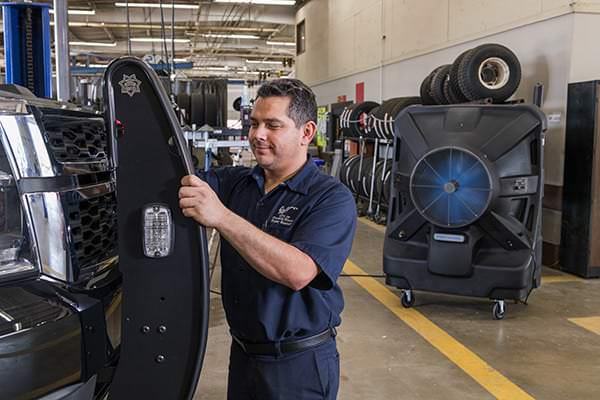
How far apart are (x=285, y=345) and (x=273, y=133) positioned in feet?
2.02

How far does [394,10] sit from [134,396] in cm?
955

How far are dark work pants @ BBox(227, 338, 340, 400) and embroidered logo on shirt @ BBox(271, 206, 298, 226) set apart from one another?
0.38 meters

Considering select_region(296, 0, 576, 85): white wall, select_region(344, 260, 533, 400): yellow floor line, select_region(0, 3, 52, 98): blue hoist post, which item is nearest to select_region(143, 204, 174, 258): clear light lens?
select_region(344, 260, 533, 400): yellow floor line

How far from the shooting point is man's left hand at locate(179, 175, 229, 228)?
4.88ft

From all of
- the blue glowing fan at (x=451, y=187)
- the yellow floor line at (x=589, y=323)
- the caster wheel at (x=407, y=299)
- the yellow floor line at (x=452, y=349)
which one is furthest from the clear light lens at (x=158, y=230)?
the yellow floor line at (x=589, y=323)

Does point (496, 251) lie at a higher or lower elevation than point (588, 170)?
lower

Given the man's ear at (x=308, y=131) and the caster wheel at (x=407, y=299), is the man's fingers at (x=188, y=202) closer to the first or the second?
the man's ear at (x=308, y=131)

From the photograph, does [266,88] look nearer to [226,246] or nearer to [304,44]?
[226,246]

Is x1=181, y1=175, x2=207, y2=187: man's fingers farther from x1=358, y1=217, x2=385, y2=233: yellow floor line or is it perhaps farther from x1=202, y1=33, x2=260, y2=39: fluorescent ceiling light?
x1=202, y1=33, x2=260, y2=39: fluorescent ceiling light

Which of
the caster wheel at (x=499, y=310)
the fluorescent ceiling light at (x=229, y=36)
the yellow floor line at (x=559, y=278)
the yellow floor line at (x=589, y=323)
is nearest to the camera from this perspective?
the yellow floor line at (x=589, y=323)

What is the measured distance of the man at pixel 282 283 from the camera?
1709 mm

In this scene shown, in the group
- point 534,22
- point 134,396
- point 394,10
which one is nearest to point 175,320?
point 134,396

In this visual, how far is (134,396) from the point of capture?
179cm

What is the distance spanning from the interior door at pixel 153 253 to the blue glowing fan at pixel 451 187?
114 inches
